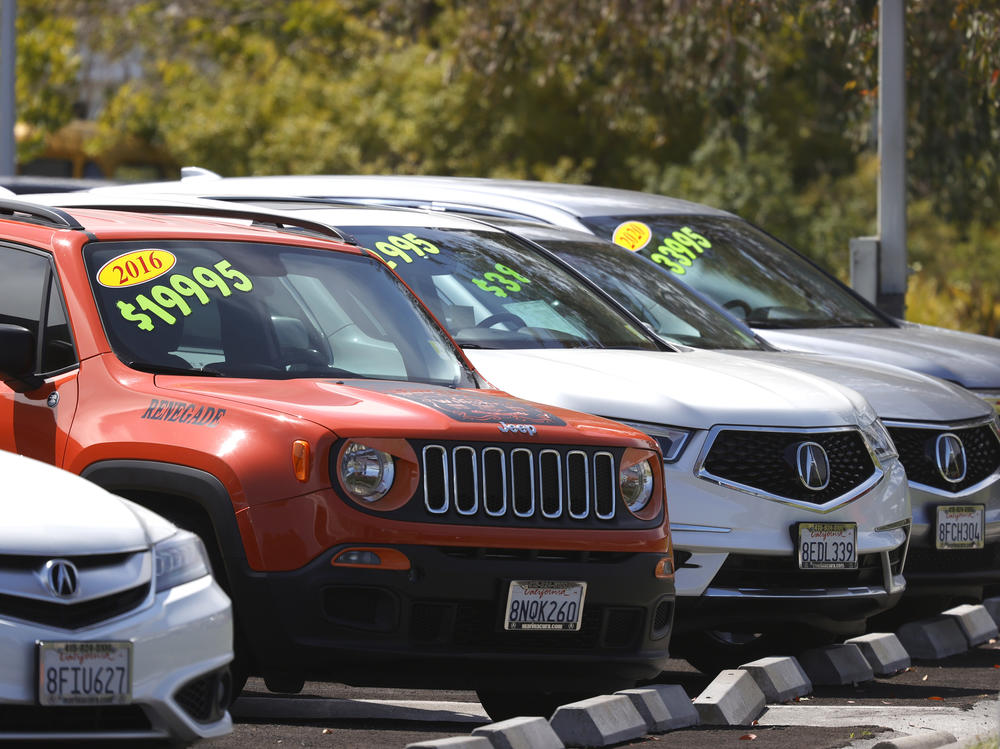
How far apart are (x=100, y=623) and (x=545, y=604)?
172 centimetres

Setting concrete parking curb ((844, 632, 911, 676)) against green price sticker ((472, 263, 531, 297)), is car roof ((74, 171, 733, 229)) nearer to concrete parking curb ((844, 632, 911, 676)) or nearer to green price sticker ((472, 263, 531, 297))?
green price sticker ((472, 263, 531, 297))

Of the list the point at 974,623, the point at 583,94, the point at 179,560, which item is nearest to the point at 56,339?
the point at 179,560

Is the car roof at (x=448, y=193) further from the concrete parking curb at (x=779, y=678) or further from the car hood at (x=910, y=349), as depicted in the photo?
the concrete parking curb at (x=779, y=678)

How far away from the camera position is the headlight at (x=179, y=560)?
5.04 metres

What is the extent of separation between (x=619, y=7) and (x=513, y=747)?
15074 mm

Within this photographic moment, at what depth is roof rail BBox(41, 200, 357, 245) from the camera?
24.9 ft

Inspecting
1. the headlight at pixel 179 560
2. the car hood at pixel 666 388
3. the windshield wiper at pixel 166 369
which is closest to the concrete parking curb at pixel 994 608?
the car hood at pixel 666 388

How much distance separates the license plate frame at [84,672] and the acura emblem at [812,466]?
3.63 m

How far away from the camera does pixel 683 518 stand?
7461 mm

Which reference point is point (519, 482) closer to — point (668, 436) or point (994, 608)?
point (668, 436)

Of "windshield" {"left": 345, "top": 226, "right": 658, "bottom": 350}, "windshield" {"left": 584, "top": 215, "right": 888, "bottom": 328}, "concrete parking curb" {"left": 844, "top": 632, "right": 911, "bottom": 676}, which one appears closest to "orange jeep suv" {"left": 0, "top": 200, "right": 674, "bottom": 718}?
"windshield" {"left": 345, "top": 226, "right": 658, "bottom": 350}

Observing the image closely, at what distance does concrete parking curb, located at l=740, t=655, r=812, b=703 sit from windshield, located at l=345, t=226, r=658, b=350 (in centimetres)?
171

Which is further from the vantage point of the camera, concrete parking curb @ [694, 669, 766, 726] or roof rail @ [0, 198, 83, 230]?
concrete parking curb @ [694, 669, 766, 726]

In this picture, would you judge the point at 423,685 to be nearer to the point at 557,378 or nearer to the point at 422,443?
the point at 422,443
